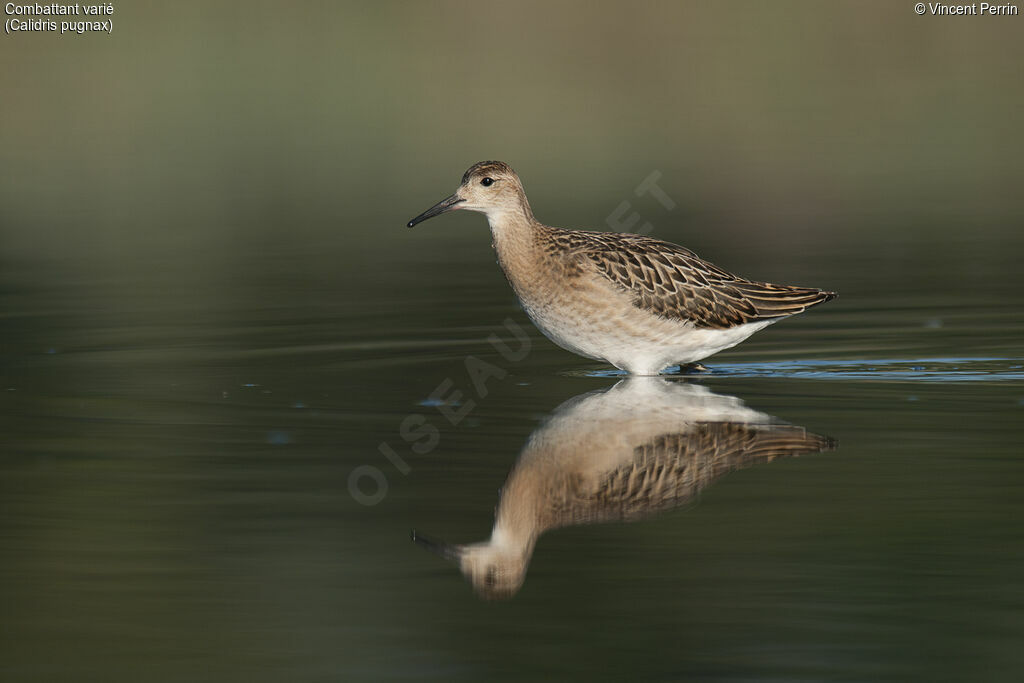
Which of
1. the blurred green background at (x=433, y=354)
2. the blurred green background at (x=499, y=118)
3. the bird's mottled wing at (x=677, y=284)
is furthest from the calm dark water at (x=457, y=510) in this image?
the blurred green background at (x=499, y=118)

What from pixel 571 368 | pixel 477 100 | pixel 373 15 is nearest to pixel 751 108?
pixel 477 100

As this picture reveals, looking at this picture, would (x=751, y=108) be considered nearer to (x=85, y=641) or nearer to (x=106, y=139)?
(x=106, y=139)

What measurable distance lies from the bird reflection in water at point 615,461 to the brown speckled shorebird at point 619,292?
854mm

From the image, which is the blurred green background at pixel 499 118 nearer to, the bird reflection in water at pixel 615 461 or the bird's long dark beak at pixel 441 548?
the bird reflection in water at pixel 615 461

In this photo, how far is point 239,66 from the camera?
36.7 m

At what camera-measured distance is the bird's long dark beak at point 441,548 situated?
8.04 metres

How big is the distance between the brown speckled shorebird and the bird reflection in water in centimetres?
85

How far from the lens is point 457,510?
29.0 feet

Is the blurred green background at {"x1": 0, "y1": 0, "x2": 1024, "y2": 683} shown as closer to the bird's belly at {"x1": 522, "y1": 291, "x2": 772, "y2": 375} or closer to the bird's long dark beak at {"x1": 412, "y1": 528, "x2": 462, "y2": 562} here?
the bird's long dark beak at {"x1": 412, "y1": 528, "x2": 462, "y2": 562}

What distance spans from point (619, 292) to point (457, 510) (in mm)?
4462

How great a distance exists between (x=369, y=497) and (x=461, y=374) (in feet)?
13.1

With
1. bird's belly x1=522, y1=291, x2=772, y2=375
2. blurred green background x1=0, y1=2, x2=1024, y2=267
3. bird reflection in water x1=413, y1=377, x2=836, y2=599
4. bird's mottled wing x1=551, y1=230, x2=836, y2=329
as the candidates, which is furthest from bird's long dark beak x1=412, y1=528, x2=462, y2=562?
blurred green background x1=0, y1=2, x2=1024, y2=267

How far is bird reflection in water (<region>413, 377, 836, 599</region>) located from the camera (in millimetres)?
8094

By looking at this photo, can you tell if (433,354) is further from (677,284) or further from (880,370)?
(880,370)
